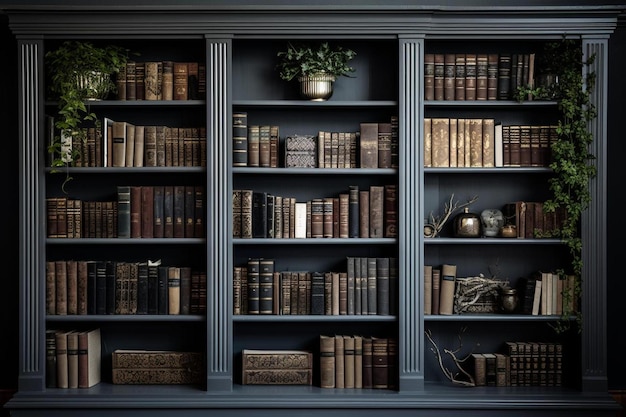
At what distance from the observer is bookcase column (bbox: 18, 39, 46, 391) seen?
4.10 meters

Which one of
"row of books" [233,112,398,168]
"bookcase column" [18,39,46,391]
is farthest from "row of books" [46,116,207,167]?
"row of books" [233,112,398,168]

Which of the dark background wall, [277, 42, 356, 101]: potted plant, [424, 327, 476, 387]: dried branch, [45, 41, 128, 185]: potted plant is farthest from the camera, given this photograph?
the dark background wall

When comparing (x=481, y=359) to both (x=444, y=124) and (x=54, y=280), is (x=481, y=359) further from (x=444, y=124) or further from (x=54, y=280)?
(x=54, y=280)

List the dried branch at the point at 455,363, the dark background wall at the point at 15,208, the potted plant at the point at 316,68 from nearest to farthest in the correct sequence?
the potted plant at the point at 316,68 → the dried branch at the point at 455,363 → the dark background wall at the point at 15,208

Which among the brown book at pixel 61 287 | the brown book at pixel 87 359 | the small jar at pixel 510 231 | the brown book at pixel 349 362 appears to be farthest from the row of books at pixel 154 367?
the small jar at pixel 510 231

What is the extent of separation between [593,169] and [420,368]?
4.85 feet

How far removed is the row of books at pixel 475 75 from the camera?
4225mm

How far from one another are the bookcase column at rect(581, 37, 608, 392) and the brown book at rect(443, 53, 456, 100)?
28.7 inches

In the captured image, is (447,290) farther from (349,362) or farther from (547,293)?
(349,362)

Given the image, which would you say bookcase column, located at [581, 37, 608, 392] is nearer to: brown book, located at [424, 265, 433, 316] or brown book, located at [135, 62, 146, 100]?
brown book, located at [424, 265, 433, 316]

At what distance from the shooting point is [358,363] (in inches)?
165

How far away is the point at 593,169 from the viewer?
4.06 m

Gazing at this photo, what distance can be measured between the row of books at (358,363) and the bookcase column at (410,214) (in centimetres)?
10

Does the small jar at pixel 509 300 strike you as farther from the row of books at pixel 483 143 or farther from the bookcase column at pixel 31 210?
the bookcase column at pixel 31 210
